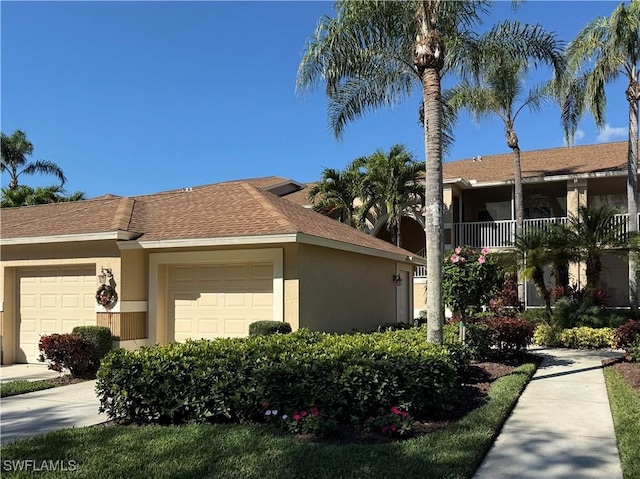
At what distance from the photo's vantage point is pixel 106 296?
38.5ft

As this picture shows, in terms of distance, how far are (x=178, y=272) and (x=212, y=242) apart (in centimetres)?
171

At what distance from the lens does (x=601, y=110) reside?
18703 millimetres

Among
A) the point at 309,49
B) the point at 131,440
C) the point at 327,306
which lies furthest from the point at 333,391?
the point at 309,49

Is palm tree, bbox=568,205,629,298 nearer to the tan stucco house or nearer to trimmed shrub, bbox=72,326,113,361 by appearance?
the tan stucco house

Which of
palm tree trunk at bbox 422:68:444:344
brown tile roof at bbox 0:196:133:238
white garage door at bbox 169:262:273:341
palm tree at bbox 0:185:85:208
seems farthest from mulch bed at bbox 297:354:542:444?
palm tree at bbox 0:185:85:208

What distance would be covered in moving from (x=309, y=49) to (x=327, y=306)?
18.4ft

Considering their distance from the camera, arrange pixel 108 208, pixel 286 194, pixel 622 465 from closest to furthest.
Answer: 1. pixel 622 465
2. pixel 108 208
3. pixel 286 194

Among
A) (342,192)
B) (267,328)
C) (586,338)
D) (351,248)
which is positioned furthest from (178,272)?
(342,192)

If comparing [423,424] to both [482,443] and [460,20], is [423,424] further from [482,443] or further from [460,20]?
[460,20]

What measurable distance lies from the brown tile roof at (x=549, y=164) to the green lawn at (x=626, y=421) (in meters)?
14.6

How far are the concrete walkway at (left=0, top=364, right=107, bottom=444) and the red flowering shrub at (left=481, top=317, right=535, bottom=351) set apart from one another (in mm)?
7740

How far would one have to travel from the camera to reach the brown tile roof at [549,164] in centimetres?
2230

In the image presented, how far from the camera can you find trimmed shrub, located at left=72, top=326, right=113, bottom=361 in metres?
10.8

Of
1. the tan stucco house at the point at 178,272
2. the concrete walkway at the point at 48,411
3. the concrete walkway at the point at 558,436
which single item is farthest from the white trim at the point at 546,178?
the concrete walkway at the point at 48,411
